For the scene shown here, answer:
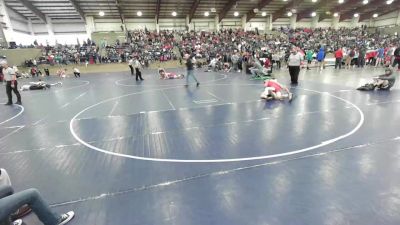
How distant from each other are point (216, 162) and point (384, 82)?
27.0 feet

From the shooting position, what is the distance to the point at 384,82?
877 cm

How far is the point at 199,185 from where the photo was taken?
3.27 m

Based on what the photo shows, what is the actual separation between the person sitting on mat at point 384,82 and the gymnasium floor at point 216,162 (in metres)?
1.40

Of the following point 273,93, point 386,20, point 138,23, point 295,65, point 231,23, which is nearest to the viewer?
point 273,93

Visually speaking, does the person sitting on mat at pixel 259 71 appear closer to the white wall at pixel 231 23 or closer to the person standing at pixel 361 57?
the person standing at pixel 361 57

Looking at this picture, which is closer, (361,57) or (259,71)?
(259,71)

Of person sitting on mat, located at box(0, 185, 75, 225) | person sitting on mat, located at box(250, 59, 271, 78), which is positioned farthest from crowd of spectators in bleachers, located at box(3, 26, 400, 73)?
person sitting on mat, located at box(0, 185, 75, 225)

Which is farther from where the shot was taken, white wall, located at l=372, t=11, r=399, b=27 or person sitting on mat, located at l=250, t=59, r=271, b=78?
white wall, located at l=372, t=11, r=399, b=27

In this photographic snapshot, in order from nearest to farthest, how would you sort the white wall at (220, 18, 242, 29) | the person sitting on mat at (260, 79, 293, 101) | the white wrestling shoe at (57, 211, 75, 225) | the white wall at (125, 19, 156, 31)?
the white wrestling shoe at (57, 211, 75, 225) < the person sitting on mat at (260, 79, 293, 101) < the white wall at (125, 19, 156, 31) < the white wall at (220, 18, 242, 29)

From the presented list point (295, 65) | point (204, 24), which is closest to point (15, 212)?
point (295, 65)

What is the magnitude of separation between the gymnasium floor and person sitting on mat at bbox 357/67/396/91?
140 centimetres

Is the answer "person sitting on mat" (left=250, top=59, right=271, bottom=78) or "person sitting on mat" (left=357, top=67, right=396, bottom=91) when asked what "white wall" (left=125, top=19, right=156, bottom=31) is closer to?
"person sitting on mat" (left=250, top=59, right=271, bottom=78)

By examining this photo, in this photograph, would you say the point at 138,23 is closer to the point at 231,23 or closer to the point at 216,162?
the point at 231,23

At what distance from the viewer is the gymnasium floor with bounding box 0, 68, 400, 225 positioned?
109 inches
